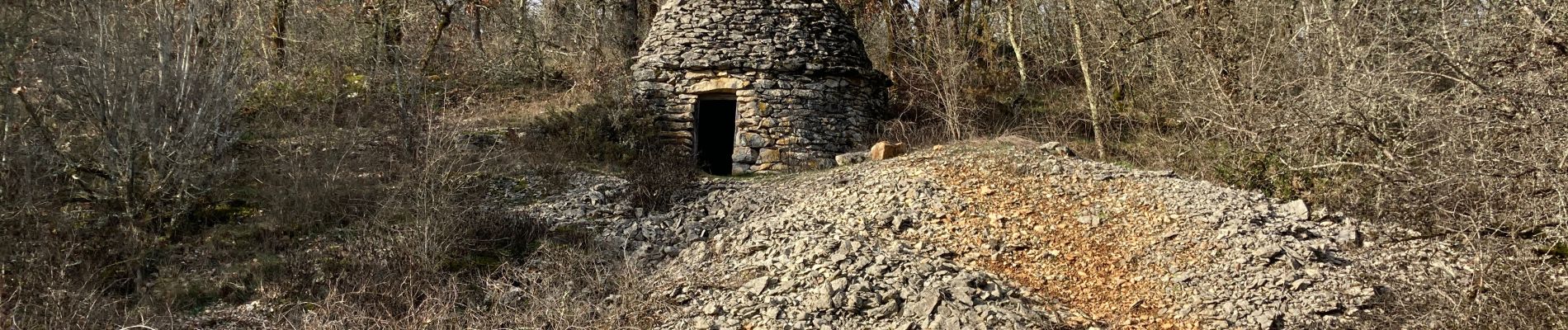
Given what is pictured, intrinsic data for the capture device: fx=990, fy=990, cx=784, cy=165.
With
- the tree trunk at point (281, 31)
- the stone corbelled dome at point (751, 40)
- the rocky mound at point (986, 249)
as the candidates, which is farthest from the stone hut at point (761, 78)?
the tree trunk at point (281, 31)

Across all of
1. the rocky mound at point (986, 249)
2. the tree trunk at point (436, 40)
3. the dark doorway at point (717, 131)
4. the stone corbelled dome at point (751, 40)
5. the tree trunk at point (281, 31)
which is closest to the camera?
the rocky mound at point (986, 249)

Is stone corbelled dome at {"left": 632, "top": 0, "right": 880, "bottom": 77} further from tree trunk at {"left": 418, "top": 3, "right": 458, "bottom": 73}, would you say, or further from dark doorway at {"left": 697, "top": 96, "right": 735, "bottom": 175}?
tree trunk at {"left": 418, "top": 3, "right": 458, "bottom": 73}

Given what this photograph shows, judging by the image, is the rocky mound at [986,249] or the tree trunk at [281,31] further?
the tree trunk at [281,31]

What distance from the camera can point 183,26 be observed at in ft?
23.0

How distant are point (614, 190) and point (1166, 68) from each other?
5525 mm

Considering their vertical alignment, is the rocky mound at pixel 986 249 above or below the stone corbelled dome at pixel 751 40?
below

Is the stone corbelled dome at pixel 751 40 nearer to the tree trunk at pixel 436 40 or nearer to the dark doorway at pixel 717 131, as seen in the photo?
the dark doorway at pixel 717 131

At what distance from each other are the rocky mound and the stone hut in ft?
3.74

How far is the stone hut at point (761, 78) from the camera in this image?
32.5 feet

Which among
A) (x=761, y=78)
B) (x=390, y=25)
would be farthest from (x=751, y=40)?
(x=390, y=25)

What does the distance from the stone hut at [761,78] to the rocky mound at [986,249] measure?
3.74 ft

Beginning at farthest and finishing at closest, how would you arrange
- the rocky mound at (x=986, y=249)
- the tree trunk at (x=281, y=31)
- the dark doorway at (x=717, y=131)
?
1. the tree trunk at (x=281, y=31)
2. the dark doorway at (x=717, y=131)
3. the rocky mound at (x=986, y=249)

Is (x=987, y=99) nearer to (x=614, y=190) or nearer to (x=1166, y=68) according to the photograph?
(x=1166, y=68)

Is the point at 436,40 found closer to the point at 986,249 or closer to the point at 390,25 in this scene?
the point at 390,25
